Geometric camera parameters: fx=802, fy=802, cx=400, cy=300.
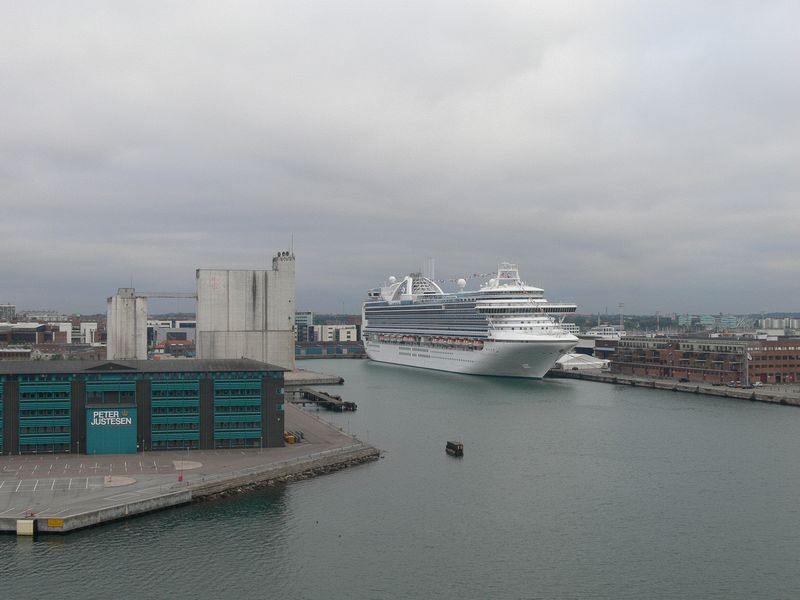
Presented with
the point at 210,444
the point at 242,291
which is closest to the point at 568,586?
the point at 210,444

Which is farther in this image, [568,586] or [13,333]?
[13,333]

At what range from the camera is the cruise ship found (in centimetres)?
5356

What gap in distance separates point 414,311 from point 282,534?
2011 inches

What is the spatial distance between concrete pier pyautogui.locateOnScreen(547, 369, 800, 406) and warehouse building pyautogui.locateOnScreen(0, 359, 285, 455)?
29.9m

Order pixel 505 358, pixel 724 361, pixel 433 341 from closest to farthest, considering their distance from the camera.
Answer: pixel 724 361 < pixel 505 358 < pixel 433 341

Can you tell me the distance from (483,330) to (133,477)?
3697cm

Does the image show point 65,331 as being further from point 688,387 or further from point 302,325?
point 688,387

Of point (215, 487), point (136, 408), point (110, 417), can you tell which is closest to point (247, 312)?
point (136, 408)

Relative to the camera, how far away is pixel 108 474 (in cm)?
2267

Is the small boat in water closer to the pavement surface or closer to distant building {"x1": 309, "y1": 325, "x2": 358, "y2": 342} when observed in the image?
the pavement surface

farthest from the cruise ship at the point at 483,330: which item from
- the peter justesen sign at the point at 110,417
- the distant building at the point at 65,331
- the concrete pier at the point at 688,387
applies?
the distant building at the point at 65,331

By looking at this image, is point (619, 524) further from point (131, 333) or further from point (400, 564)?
point (131, 333)

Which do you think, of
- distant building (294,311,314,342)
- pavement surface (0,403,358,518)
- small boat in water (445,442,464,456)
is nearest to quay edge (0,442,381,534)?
pavement surface (0,403,358,518)

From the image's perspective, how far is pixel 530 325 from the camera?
53875 mm
